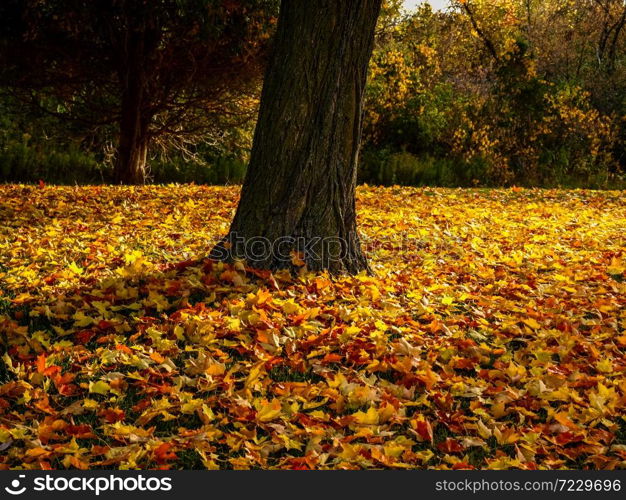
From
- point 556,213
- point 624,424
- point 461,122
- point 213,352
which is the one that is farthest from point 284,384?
point 461,122

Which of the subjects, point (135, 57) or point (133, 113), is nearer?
point (135, 57)

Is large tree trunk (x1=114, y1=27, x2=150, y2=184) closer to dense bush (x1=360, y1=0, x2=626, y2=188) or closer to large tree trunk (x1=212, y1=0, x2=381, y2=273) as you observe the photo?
dense bush (x1=360, y1=0, x2=626, y2=188)

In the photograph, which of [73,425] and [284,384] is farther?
[284,384]

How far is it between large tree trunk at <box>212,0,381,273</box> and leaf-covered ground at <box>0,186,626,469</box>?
30 centimetres

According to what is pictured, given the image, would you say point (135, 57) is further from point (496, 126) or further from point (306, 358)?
point (496, 126)

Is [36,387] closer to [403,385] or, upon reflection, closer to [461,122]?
[403,385]

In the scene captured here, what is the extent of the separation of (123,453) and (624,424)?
2.31 meters

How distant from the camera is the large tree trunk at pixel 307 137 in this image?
5.05 m

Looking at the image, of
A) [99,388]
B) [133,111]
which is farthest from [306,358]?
[133,111]

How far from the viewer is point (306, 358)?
3.86 metres

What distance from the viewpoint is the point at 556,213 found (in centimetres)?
944

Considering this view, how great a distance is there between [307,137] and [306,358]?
6.24 feet

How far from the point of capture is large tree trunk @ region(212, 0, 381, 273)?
16.6 ft

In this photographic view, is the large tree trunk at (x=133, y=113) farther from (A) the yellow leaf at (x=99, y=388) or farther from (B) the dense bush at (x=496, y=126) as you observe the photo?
(A) the yellow leaf at (x=99, y=388)
